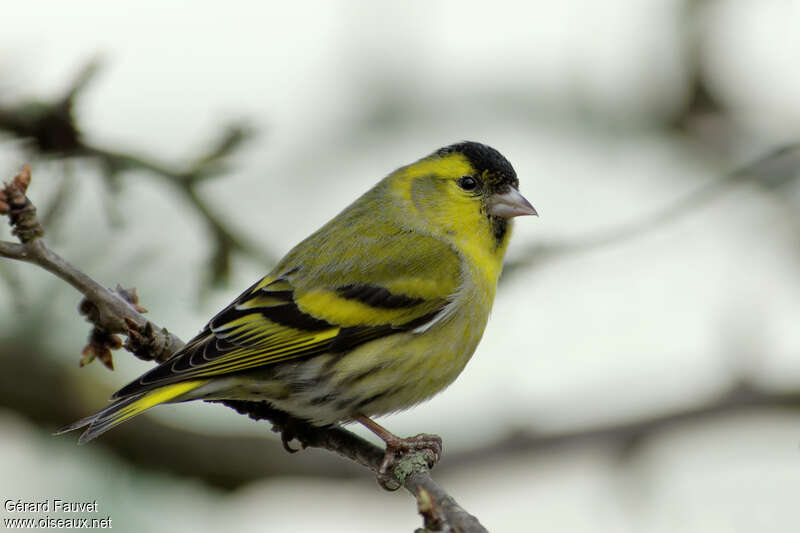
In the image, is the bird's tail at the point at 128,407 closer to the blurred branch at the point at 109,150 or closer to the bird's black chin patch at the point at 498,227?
the blurred branch at the point at 109,150

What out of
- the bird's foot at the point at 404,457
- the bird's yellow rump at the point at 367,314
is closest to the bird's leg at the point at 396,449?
the bird's foot at the point at 404,457

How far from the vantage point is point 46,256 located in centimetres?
273

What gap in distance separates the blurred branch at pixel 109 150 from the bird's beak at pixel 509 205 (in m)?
1.23

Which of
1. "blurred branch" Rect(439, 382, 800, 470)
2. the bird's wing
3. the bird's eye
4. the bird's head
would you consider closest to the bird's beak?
the bird's head

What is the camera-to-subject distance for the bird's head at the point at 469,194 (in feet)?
14.4

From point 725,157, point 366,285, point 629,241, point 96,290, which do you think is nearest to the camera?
point 96,290

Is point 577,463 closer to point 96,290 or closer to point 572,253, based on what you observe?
point 572,253

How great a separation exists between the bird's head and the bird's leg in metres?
1.08

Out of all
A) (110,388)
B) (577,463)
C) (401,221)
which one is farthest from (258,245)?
(577,463)

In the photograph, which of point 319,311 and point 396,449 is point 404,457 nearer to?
point 396,449

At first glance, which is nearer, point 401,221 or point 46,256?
point 46,256

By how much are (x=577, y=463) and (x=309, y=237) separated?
6.27 ft

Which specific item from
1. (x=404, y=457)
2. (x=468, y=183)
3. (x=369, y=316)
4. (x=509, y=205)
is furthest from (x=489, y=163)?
(x=404, y=457)

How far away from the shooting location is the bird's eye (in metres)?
4.49
